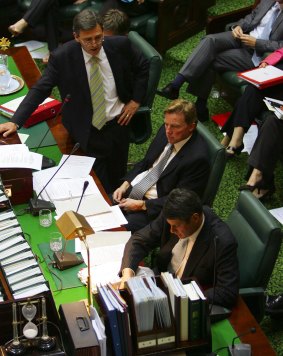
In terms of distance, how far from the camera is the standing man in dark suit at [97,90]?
4074mm

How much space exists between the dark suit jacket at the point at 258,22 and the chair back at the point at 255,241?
2.18 m

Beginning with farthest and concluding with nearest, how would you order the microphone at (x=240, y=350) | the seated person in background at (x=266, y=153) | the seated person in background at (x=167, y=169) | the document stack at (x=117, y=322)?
the seated person in background at (x=266, y=153), the seated person in background at (x=167, y=169), the microphone at (x=240, y=350), the document stack at (x=117, y=322)

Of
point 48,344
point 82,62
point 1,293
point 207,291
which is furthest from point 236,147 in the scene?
point 48,344

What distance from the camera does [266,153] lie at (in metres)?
4.75

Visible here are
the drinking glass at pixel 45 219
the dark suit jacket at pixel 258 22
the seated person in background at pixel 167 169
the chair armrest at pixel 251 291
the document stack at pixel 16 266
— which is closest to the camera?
the document stack at pixel 16 266

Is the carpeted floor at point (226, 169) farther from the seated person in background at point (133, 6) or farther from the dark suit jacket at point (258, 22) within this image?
the dark suit jacket at point (258, 22)

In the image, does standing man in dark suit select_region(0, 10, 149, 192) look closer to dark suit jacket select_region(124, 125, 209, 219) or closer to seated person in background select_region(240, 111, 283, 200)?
dark suit jacket select_region(124, 125, 209, 219)

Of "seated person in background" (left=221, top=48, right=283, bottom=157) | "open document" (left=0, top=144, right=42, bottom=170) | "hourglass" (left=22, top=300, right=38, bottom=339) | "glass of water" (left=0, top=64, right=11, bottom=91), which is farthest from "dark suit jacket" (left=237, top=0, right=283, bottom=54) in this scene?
"hourglass" (left=22, top=300, right=38, bottom=339)

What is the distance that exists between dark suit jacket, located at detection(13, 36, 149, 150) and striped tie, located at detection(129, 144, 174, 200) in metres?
0.44

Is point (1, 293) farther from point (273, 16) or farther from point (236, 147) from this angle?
point (273, 16)

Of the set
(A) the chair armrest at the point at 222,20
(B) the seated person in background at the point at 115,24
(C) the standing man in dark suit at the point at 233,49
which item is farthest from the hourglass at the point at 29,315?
(A) the chair armrest at the point at 222,20

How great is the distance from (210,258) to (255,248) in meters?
0.24

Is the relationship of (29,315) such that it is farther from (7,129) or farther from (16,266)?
(7,129)

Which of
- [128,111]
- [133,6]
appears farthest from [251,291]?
[133,6]
